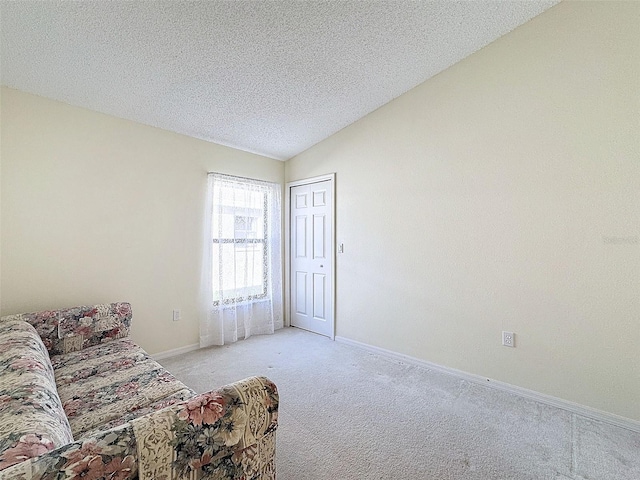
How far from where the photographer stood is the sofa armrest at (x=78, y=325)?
2.11 meters

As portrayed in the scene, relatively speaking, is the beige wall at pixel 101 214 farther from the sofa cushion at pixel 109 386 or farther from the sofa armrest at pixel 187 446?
the sofa armrest at pixel 187 446

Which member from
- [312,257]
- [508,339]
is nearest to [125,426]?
[508,339]

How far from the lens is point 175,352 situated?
3.17 metres

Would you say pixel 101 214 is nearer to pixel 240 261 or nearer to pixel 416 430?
pixel 240 261

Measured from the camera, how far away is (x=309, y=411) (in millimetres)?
2145

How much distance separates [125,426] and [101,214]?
2.52 metres

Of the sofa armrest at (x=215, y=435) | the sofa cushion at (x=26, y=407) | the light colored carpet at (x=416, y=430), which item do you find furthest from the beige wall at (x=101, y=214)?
the sofa armrest at (x=215, y=435)

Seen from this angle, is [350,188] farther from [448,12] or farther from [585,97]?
[585,97]

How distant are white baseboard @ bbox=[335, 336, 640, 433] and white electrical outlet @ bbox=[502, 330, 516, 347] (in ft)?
1.05

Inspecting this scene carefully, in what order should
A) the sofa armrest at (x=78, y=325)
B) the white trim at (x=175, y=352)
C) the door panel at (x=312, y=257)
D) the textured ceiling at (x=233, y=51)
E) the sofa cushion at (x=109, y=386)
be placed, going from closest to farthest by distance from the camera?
the sofa cushion at (x=109, y=386), the textured ceiling at (x=233, y=51), the sofa armrest at (x=78, y=325), the white trim at (x=175, y=352), the door panel at (x=312, y=257)

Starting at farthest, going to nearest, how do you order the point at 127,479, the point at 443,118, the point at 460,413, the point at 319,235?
1. the point at 319,235
2. the point at 443,118
3. the point at 460,413
4. the point at 127,479

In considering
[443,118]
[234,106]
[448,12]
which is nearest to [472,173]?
[443,118]

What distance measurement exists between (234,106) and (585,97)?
9.19 ft

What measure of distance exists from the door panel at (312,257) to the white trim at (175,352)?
138 cm
